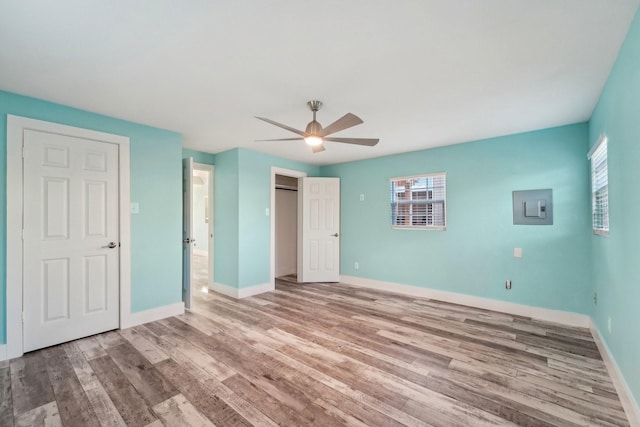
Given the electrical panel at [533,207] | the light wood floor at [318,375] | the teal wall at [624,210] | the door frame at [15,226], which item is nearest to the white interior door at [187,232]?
the light wood floor at [318,375]

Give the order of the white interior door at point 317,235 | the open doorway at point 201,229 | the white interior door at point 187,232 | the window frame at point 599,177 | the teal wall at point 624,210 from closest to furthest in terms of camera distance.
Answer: the teal wall at point 624,210 < the window frame at point 599,177 < the white interior door at point 187,232 < the white interior door at point 317,235 < the open doorway at point 201,229

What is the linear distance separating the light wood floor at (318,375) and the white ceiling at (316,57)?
237 centimetres

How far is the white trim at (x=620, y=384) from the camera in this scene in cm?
173

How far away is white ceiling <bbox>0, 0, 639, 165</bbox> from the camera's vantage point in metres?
1.55

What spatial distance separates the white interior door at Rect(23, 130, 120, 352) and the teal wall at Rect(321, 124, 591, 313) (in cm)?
378

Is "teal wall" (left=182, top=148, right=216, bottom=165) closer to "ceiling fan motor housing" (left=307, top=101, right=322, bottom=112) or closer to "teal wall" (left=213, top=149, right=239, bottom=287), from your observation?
"teal wall" (left=213, top=149, right=239, bottom=287)

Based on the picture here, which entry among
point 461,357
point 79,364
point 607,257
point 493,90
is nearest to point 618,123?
point 493,90

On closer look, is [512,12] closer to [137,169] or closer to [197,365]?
[197,365]

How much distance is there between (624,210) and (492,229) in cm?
203

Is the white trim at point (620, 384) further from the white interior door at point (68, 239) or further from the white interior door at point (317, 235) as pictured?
the white interior door at point (68, 239)

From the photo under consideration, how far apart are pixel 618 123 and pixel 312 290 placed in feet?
13.7

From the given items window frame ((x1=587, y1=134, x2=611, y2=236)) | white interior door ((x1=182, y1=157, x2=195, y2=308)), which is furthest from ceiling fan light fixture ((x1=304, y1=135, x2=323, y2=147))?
window frame ((x1=587, y1=134, x2=611, y2=236))

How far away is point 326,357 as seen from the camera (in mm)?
2572

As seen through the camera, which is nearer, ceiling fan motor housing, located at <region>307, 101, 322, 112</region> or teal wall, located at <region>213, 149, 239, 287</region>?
ceiling fan motor housing, located at <region>307, 101, 322, 112</region>
